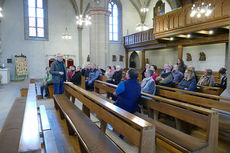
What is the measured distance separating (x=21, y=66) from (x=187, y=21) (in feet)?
43.3

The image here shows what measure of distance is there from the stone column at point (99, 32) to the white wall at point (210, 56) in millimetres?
7355

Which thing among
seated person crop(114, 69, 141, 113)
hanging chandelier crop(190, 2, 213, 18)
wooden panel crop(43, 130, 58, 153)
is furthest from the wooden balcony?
wooden panel crop(43, 130, 58, 153)

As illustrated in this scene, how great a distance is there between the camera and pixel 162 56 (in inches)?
644

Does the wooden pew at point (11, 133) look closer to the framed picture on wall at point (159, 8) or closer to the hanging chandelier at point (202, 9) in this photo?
the hanging chandelier at point (202, 9)

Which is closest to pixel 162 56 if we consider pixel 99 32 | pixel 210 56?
pixel 210 56

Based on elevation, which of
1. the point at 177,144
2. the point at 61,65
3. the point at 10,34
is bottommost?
the point at 177,144

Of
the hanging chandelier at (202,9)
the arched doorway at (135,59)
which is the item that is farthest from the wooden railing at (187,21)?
the arched doorway at (135,59)

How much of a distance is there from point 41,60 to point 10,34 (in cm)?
320

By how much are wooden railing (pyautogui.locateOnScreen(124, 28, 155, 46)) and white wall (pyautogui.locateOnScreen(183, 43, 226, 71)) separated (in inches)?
128

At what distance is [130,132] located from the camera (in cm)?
156

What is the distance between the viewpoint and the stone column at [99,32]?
8993mm

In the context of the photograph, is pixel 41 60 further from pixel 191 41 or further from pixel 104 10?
pixel 191 41

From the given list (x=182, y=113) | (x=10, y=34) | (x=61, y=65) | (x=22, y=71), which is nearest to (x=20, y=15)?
(x=10, y=34)

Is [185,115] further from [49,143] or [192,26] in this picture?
[192,26]
